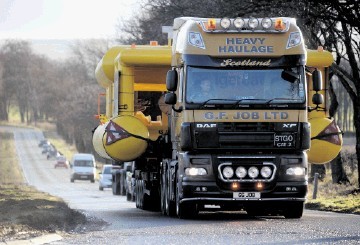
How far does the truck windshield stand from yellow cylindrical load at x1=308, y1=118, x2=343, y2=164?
304 centimetres

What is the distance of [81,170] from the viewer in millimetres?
92625

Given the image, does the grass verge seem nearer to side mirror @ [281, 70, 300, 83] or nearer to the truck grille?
the truck grille

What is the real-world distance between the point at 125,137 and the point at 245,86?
4.42 m

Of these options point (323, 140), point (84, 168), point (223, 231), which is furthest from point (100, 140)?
point (84, 168)

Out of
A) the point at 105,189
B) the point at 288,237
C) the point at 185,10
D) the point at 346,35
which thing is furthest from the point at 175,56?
the point at 105,189

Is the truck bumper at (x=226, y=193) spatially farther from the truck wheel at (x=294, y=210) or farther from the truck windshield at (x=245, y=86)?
the truck windshield at (x=245, y=86)

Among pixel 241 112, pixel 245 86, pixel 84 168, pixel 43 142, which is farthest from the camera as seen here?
pixel 43 142

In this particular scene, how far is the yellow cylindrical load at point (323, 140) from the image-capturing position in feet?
79.0

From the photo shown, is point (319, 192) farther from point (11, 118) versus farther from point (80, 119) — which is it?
point (11, 118)

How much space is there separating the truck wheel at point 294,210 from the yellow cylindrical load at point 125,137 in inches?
148

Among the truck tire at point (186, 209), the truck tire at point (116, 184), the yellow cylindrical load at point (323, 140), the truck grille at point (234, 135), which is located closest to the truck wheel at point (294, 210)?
the truck grille at point (234, 135)

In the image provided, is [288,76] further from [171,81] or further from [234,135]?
[171,81]

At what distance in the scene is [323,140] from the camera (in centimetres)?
2420

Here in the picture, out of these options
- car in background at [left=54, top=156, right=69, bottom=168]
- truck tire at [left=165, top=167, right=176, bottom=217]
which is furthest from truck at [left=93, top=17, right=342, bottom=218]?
car in background at [left=54, top=156, right=69, bottom=168]
